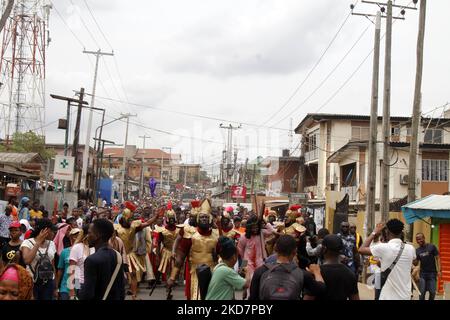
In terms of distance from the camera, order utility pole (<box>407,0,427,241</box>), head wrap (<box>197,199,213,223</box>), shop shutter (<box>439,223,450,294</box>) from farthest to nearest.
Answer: utility pole (<box>407,0,427,241</box>) → shop shutter (<box>439,223,450,294</box>) → head wrap (<box>197,199,213,223</box>)

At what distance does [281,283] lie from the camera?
5.03 metres

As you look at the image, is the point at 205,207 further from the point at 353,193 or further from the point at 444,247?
the point at 353,193

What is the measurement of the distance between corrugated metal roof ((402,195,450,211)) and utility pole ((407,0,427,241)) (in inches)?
36.6

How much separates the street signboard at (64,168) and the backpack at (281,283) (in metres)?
22.1

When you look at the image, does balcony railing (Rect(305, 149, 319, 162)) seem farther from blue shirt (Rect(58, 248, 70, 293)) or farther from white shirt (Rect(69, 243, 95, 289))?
white shirt (Rect(69, 243, 95, 289))

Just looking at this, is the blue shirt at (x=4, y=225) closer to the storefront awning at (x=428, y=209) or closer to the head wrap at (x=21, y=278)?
the head wrap at (x=21, y=278)

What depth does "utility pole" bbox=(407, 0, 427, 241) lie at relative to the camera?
54.0 feet

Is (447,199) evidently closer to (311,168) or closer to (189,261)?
(189,261)

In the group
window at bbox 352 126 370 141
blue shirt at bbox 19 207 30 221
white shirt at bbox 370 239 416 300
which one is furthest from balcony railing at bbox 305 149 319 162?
white shirt at bbox 370 239 416 300

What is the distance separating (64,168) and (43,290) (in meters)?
18.8

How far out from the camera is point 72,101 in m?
31.5

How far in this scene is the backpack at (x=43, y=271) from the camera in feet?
26.1

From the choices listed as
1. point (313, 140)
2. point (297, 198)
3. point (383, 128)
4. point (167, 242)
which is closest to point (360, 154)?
point (297, 198)

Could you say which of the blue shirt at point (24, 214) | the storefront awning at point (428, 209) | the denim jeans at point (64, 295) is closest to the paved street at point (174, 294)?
the storefront awning at point (428, 209)
